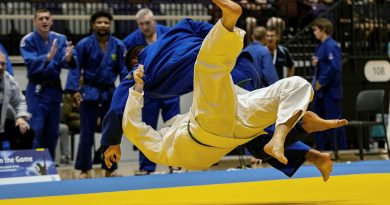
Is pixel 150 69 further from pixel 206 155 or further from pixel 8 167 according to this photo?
pixel 8 167

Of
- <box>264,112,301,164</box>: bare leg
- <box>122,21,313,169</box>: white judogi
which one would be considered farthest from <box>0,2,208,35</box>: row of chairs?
<box>264,112,301,164</box>: bare leg

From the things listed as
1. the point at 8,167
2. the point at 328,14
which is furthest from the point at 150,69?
the point at 328,14

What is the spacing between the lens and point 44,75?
364 inches

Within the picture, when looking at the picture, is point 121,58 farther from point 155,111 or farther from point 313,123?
point 313,123

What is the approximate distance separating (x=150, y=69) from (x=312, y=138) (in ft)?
21.3

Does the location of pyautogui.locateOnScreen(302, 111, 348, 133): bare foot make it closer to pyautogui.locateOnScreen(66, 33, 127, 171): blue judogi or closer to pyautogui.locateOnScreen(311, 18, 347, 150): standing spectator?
pyautogui.locateOnScreen(66, 33, 127, 171): blue judogi

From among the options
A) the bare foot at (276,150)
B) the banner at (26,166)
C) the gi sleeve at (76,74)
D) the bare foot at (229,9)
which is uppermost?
the bare foot at (229,9)

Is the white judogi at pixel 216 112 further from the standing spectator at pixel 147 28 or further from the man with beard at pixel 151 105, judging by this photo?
the standing spectator at pixel 147 28

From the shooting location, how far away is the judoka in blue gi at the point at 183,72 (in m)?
5.59

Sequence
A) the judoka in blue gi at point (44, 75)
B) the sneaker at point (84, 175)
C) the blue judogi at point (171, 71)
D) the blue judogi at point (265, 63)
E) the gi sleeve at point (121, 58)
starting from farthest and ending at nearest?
1. the blue judogi at point (265, 63)
2. the gi sleeve at point (121, 58)
3. the judoka in blue gi at point (44, 75)
4. the sneaker at point (84, 175)
5. the blue judogi at point (171, 71)

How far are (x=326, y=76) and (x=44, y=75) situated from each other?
150 inches

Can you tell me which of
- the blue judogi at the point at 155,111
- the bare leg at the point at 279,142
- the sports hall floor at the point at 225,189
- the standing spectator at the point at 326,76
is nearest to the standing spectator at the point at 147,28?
the blue judogi at the point at 155,111

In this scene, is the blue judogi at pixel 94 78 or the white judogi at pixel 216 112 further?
the blue judogi at pixel 94 78

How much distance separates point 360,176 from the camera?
6.39 metres
